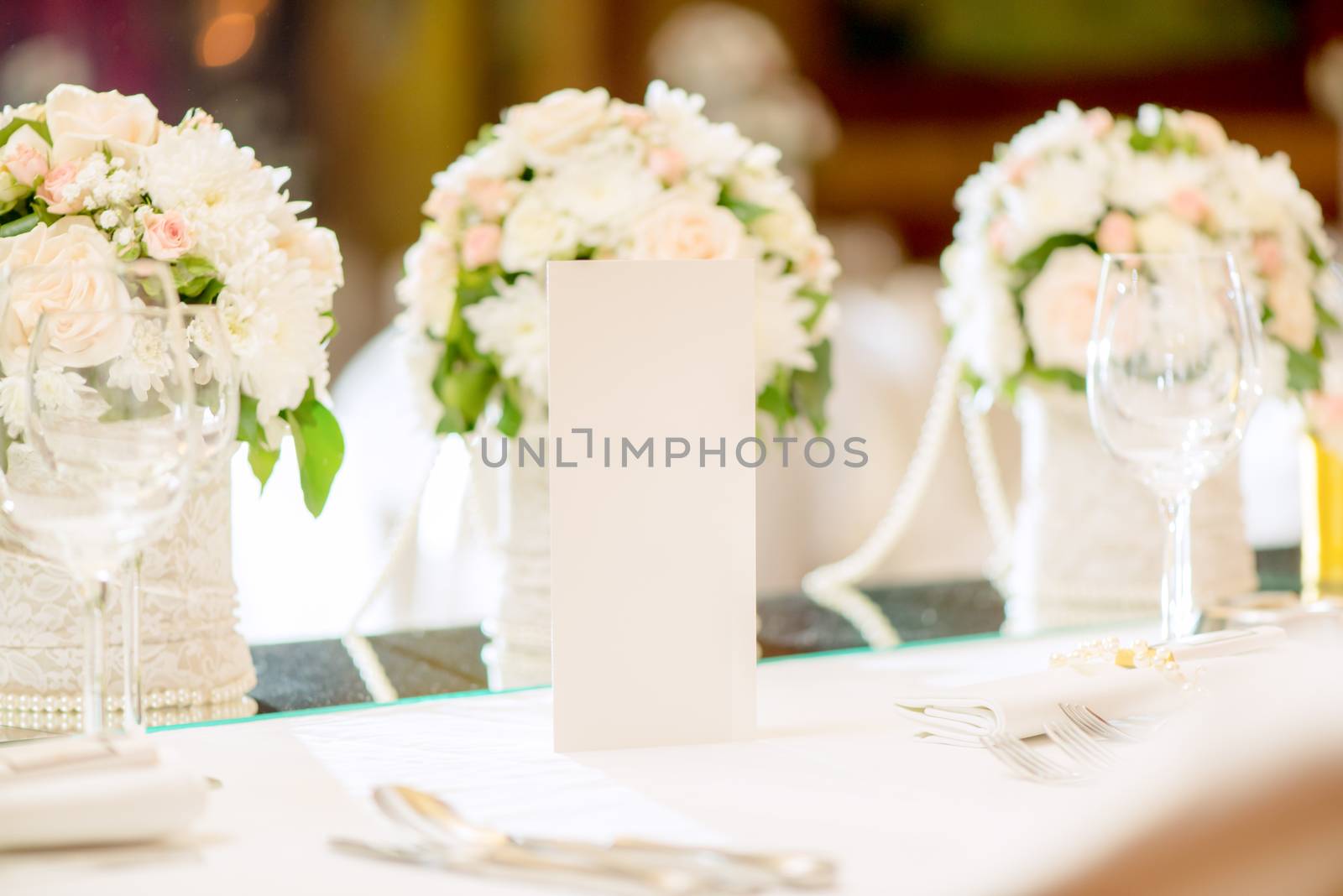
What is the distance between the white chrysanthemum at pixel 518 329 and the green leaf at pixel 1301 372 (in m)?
0.76

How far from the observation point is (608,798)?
2.32ft

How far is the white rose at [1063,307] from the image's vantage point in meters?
1.37

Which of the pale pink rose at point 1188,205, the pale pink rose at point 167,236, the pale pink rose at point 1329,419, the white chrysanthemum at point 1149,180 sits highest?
the white chrysanthemum at point 1149,180

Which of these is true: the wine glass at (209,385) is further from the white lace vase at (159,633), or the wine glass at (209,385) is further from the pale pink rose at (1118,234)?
the pale pink rose at (1118,234)

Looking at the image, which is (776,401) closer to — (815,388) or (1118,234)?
(815,388)

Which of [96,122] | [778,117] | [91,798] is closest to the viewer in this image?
[91,798]

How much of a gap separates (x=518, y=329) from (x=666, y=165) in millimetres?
180

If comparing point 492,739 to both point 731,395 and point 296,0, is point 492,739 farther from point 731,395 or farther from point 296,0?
point 296,0

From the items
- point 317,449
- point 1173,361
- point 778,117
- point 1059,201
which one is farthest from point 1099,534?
point 778,117

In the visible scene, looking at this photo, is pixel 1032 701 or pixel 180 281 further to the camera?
pixel 180 281

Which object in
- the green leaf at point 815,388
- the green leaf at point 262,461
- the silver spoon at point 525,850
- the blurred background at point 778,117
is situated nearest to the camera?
the silver spoon at point 525,850

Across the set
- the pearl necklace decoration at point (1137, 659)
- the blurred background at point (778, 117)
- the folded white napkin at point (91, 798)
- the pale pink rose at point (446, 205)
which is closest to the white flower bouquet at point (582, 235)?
the pale pink rose at point (446, 205)

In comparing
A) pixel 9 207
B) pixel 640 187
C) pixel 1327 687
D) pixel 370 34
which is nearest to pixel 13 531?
pixel 9 207

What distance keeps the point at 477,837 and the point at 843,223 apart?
4804 mm
